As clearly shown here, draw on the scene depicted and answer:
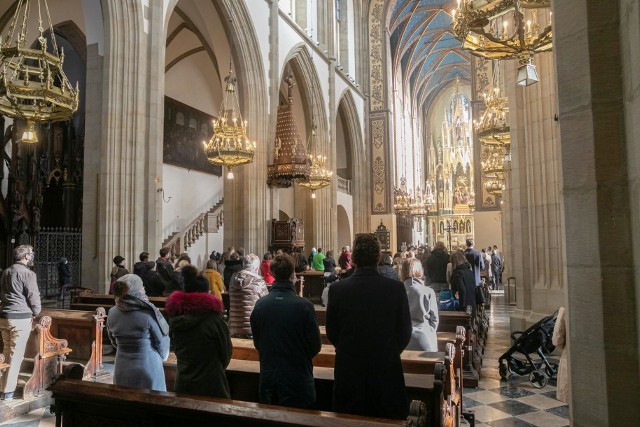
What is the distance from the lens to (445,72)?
130 feet

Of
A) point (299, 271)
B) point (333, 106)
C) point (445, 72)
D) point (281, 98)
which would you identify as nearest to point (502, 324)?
point (299, 271)

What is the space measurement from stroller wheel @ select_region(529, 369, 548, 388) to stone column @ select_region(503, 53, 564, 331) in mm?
1772

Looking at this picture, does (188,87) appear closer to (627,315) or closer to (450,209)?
(627,315)

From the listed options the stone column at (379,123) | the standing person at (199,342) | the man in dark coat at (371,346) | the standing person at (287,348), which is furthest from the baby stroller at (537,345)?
the stone column at (379,123)

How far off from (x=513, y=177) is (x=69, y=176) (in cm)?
1235

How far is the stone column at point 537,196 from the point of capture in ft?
22.8

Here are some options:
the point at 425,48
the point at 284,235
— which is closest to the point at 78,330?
the point at 284,235

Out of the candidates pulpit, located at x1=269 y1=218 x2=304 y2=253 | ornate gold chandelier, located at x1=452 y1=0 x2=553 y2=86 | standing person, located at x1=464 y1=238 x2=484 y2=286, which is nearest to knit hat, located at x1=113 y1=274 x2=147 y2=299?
ornate gold chandelier, located at x1=452 y1=0 x2=553 y2=86

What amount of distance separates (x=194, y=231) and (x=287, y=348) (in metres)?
14.5

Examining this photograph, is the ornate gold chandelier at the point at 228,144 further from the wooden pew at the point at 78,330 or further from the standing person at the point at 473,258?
the wooden pew at the point at 78,330

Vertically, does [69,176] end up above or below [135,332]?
above

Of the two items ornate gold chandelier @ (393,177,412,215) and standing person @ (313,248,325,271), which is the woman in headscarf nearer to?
standing person @ (313,248,325,271)

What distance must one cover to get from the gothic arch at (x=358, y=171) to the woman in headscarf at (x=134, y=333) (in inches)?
770

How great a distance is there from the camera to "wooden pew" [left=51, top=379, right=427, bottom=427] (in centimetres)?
205
